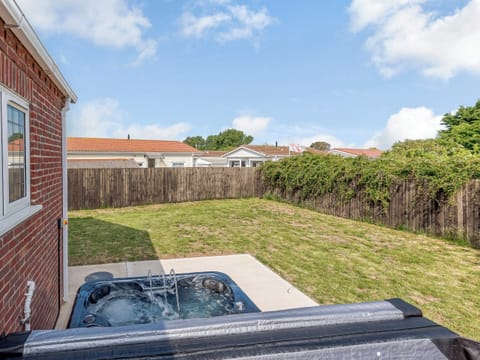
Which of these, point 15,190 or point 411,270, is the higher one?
point 15,190

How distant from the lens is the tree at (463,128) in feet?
61.1

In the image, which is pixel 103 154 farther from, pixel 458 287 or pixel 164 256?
pixel 458 287

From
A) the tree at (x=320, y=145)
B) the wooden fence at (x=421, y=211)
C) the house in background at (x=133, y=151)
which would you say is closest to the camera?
the wooden fence at (x=421, y=211)

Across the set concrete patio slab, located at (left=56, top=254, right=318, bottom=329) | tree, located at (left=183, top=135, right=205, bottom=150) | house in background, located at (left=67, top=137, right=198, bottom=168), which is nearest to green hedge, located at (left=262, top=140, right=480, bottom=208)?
concrete patio slab, located at (left=56, top=254, right=318, bottom=329)

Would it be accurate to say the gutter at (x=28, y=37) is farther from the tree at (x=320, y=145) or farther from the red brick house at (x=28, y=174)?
the tree at (x=320, y=145)

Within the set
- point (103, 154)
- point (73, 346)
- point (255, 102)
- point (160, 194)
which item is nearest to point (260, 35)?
point (160, 194)

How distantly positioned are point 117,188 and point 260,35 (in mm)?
8399

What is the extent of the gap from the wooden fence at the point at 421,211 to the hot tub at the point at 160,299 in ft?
20.9

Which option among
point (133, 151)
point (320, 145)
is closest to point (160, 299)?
point (133, 151)

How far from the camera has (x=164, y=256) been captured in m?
6.18

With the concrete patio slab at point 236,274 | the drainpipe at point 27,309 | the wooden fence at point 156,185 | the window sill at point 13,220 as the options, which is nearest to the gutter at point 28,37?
the window sill at point 13,220

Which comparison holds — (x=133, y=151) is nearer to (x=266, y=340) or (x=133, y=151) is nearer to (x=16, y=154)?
(x=16, y=154)

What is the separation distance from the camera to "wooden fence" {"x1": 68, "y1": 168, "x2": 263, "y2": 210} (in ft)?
40.7

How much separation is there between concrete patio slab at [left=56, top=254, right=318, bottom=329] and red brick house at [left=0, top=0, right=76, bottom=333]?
978mm
